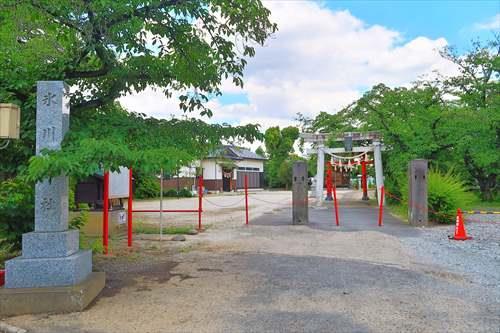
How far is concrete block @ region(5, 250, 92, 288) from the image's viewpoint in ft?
16.1

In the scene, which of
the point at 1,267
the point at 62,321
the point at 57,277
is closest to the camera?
the point at 62,321

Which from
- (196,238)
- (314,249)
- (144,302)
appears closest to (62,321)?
(144,302)

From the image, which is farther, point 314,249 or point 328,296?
point 314,249

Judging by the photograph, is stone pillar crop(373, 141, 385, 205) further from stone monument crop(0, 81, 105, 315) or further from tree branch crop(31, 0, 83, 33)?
tree branch crop(31, 0, 83, 33)

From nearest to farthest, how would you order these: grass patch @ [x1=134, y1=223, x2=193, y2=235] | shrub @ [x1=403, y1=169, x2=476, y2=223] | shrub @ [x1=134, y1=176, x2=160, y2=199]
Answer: grass patch @ [x1=134, y1=223, x2=193, y2=235] → shrub @ [x1=403, y1=169, x2=476, y2=223] → shrub @ [x1=134, y1=176, x2=160, y2=199]

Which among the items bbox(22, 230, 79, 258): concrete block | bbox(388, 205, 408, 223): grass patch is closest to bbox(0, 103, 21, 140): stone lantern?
bbox(22, 230, 79, 258): concrete block

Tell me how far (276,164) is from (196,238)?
37.3 m

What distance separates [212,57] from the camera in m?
6.47

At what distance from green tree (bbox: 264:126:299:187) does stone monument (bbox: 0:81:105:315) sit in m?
42.2

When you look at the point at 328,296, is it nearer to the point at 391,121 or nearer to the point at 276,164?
the point at 391,121

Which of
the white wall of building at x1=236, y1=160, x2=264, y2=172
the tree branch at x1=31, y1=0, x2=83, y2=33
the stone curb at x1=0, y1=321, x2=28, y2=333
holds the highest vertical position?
the tree branch at x1=31, y1=0, x2=83, y2=33

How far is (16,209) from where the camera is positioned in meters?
6.71

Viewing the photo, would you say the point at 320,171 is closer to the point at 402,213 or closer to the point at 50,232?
the point at 402,213

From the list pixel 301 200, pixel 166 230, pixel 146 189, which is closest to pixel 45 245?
pixel 166 230
